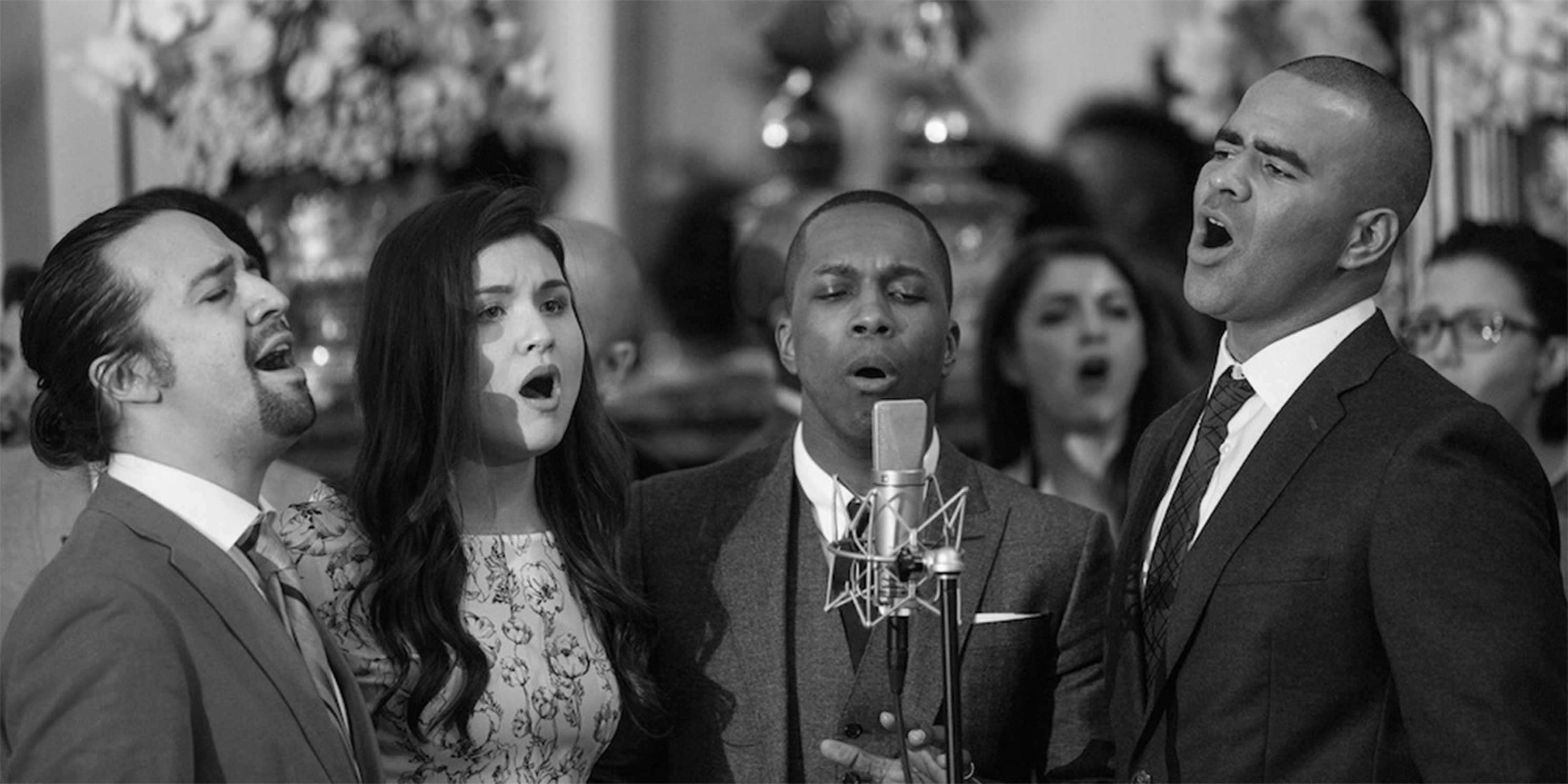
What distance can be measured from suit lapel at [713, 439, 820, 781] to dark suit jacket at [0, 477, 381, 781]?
0.71 metres

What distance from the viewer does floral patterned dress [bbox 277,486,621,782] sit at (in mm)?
3008

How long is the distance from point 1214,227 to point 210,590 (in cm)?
142

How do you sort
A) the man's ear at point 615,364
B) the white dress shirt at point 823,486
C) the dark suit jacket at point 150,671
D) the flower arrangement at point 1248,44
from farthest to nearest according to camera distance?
the flower arrangement at point 1248,44
the man's ear at point 615,364
the white dress shirt at point 823,486
the dark suit jacket at point 150,671

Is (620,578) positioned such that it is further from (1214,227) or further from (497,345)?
(1214,227)

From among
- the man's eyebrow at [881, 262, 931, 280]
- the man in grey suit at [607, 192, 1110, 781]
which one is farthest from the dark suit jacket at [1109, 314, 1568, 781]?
the man's eyebrow at [881, 262, 931, 280]

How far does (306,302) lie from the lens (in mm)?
6004

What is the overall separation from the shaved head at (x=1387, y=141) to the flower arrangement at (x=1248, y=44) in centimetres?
358

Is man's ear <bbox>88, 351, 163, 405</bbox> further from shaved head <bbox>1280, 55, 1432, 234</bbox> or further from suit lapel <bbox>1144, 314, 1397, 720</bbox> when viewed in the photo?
shaved head <bbox>1280, 55, 1432, 234</bbox>

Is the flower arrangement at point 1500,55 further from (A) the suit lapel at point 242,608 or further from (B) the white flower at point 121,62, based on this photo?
(A) the suit lapel at point 242,608

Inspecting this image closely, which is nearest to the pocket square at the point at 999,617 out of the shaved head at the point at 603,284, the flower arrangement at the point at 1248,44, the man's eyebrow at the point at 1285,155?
the man's eyebrow at the point at 1285,155

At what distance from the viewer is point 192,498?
2.70 metres

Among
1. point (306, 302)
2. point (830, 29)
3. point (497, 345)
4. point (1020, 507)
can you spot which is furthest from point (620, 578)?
point (830, 29)

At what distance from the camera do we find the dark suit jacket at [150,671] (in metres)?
2.43

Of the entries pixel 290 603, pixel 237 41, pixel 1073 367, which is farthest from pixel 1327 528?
pixel 237 41
